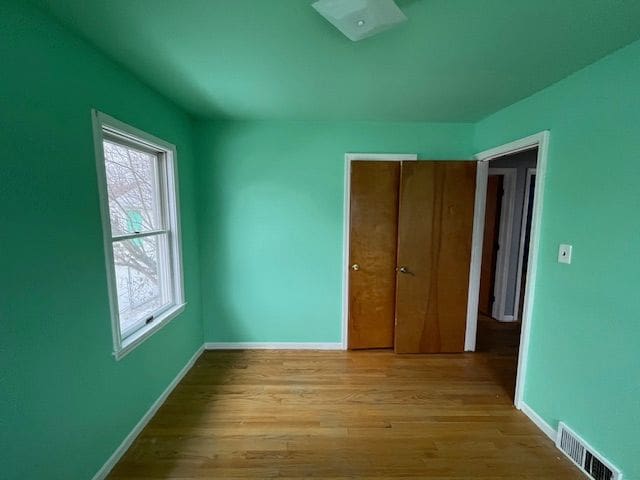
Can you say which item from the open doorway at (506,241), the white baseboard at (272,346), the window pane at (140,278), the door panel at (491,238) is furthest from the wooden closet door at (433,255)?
the window pane at (140,278)

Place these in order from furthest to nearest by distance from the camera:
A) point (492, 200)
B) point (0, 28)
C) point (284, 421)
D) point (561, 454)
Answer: point (492, 200) → point (284, 421) → point (561, 454) → point (0, 28)

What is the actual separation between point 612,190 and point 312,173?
2092 mm

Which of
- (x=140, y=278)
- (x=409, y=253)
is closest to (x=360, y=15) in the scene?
(x=409, y=253)

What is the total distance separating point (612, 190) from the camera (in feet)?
4.53

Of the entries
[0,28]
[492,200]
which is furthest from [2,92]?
[492,200]

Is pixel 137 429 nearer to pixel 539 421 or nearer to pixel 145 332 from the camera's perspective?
pixel 145 332

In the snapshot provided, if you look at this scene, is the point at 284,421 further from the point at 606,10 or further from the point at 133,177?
the point at 606,10

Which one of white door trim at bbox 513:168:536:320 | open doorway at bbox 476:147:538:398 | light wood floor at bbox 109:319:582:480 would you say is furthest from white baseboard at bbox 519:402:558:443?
white door trim at bbox 513:168:536:320

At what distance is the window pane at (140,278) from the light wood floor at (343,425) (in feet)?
2.42

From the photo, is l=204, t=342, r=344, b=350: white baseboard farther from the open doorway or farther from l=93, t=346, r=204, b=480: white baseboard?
the open doorway

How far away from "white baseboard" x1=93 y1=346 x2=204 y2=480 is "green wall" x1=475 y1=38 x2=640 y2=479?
272 cm

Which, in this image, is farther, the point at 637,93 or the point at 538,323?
the point at 538,323

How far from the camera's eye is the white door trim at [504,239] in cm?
Answer: 341

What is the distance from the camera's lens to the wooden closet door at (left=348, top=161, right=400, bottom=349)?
2.59 metres
